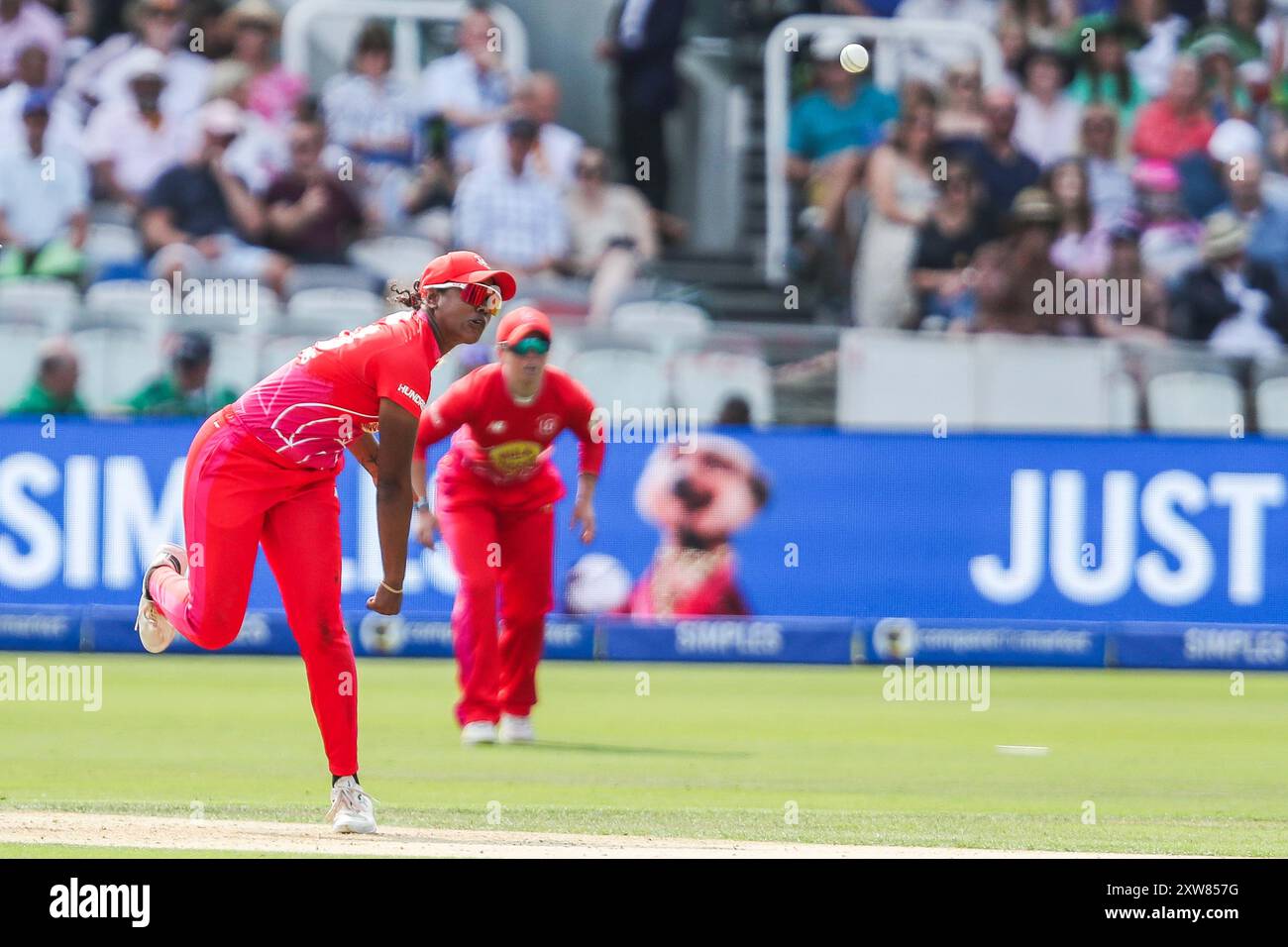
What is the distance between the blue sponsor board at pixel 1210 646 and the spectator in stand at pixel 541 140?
6.81 meters

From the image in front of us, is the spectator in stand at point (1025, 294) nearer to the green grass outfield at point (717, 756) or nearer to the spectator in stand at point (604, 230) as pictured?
the spectator in stand at point (604, 230)

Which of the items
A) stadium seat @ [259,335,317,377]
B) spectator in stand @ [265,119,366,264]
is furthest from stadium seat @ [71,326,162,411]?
spectator in stand @ [265,119,366,264]

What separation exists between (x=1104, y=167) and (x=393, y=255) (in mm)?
6738

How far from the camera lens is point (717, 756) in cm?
1204

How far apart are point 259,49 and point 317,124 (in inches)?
46.0

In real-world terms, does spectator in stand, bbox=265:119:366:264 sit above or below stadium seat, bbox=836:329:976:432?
above

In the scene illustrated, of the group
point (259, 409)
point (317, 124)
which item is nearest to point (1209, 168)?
point (317, 124)

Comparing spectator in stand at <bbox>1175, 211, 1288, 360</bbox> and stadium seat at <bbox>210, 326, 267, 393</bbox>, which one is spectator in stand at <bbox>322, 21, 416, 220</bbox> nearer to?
stadium seat at <bbox>210, 326, 267, 393</bbox>

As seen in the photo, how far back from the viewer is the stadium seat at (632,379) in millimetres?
18047

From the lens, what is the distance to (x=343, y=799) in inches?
335

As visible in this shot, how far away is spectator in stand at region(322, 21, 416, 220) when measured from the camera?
21.1 m

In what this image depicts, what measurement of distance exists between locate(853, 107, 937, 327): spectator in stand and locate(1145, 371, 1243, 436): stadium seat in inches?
112

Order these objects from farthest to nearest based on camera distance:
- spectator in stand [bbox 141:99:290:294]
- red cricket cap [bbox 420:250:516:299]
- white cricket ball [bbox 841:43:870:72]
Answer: white cricket ball [bbox 841:43:870:72] → spectator in stand [bbox 141:99:290:294] → red cricket cap [bbox 420:250:516:299]

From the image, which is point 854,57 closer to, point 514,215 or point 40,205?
point 514,215
